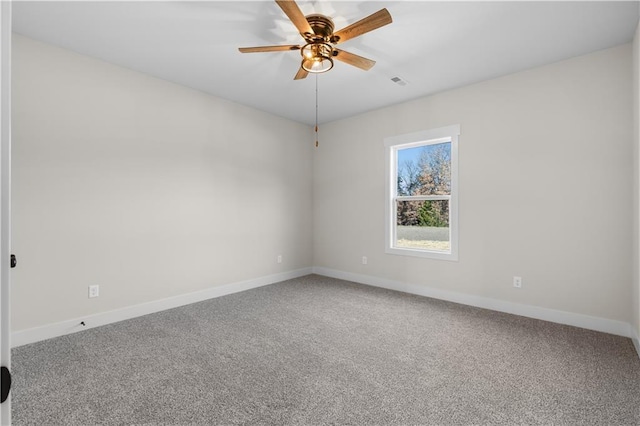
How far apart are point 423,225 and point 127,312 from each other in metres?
3.76

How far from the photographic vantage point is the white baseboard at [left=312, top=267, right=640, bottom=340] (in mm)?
2965

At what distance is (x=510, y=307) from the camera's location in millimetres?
3506

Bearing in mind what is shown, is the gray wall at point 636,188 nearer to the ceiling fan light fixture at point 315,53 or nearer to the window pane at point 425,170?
the window pane at point 425,170

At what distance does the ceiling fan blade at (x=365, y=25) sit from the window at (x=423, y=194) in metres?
2.17

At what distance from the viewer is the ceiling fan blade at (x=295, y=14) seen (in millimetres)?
1960

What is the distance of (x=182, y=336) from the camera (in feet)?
9.49

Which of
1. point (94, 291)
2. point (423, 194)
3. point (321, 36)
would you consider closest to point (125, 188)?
point (94, 291)

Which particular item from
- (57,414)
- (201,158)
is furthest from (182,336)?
(201,158)

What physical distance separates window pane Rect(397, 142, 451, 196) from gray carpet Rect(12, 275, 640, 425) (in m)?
1.69

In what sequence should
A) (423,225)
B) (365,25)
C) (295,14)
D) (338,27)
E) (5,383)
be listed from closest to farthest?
(5,383), (295,14), (365,25), (338,27), (423,225)

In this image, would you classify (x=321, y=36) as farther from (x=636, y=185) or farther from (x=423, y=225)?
(x=636, y=185)

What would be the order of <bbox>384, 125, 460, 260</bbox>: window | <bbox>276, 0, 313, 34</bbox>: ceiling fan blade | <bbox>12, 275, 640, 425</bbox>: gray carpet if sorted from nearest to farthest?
<bbox>12, 275, 640, 425</bbox>: gray carpet
<bbox>276, 0, 313, 34</bbox>: ceiling fan blade
<bbox>384, 125, 460, 260</bbox>: window

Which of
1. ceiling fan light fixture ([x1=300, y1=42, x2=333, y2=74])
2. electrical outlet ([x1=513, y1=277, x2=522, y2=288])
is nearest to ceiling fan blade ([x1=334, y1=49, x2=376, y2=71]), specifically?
ceiling fan light fixture ([x1=300, y1=42, x2=333, y2=74])

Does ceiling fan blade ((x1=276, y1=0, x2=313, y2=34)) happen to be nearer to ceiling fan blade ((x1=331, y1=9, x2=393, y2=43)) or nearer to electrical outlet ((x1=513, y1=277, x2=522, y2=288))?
Result: ceiling fan blade ((x1=331, y1=9, x2=393, y2=43))
